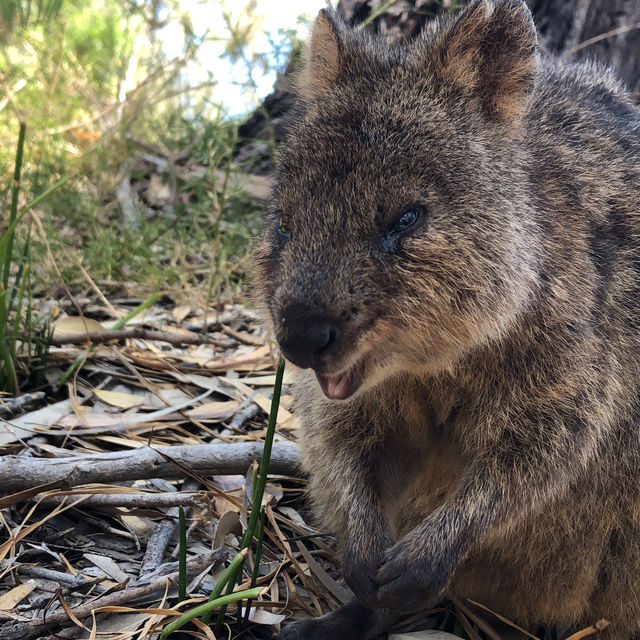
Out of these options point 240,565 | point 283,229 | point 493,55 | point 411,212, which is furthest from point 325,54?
point 240,565

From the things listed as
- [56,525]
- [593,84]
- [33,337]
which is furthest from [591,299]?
[33,337]

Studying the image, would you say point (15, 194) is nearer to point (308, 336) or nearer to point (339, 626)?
point (308, 336)

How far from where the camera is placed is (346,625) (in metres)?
3.16

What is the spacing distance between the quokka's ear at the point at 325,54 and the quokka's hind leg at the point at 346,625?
2.11 meters

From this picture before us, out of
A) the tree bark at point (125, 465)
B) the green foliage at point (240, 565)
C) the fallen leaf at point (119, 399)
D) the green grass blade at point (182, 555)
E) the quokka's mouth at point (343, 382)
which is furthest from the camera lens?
the fallen leaf at point (119, 399)

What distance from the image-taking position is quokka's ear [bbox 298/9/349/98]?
3182 mm

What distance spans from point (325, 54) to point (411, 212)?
0.97 meters

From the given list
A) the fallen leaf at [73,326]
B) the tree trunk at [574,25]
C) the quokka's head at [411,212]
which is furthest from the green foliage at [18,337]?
the tree trunk at [574,25]

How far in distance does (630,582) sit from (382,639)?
1.05 m

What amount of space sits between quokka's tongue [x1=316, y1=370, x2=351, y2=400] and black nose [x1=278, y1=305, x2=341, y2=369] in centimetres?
20

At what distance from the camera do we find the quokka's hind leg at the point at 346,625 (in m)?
3.01

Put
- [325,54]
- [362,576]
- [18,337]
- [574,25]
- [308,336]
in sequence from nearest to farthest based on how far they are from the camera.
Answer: [308,336]
[362,576]
[325,54]
[18,337]
[574,25]

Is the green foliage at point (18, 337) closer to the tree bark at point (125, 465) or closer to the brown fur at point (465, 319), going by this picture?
the tree bark at point (125, 465)

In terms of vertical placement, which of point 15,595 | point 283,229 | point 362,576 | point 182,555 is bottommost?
point 15,595
